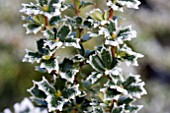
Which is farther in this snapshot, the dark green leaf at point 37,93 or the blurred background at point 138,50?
the blurred background at point 138,50

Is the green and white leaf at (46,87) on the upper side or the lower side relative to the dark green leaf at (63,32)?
lower

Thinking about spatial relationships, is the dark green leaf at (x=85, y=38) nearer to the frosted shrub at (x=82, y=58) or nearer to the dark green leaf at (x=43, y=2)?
the frosted shrub at (x=82, y=58)

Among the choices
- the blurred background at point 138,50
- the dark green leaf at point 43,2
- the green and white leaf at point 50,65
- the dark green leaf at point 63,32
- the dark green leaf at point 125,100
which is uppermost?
the blurred background at point 138,50

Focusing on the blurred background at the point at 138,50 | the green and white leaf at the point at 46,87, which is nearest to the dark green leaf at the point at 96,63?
the green and white leaf at the point at 46,87

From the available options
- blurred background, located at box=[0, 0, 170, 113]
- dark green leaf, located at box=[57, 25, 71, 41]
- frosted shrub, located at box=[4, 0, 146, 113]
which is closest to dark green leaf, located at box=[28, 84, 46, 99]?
frosted shrub, located at box=[4, 0, 146, 113]

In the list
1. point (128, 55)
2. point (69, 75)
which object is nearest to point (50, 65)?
point (69, 75)

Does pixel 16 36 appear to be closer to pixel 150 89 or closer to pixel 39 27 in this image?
pixel 150 89

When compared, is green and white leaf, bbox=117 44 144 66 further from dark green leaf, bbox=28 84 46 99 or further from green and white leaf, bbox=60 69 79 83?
dark green leaf, bbox=28 84 46 99

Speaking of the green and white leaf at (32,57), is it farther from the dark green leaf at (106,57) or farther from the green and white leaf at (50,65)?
the dark green leaf at (106,57)
